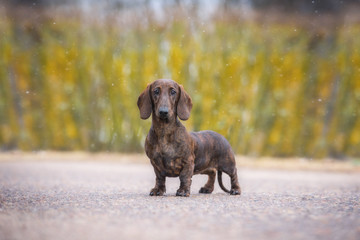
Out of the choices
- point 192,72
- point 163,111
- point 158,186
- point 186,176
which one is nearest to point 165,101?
point 163,111

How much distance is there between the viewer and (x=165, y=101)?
501 cm

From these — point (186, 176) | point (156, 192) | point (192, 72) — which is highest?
point (192, 72)

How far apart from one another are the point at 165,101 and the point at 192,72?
8.66 meters

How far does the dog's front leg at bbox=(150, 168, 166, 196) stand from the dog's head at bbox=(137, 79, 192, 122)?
0.61 metres

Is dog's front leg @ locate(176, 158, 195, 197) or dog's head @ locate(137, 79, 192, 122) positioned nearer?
dog's head @ locate(137, 79, 192, 122)

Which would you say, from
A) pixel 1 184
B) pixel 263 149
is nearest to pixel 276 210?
pixel 1 184

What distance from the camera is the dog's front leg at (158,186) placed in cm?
528

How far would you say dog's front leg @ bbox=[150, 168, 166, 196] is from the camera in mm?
5281

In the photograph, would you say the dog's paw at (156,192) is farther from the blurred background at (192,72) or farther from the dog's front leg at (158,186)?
the blurred background at (192,72)

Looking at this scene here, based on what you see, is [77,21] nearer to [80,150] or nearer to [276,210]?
[80,150]

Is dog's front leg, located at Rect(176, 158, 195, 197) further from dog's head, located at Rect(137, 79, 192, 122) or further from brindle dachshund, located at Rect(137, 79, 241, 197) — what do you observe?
dog's head, located at Rect(137, 79, 192, 122)

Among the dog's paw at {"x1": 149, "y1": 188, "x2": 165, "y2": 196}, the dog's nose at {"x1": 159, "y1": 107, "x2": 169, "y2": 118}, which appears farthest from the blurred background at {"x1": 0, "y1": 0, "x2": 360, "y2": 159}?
the dog's nose at {"x1": 159, "y1": 107, "x2": 169, "y2": 118}

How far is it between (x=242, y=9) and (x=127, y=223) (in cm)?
1173

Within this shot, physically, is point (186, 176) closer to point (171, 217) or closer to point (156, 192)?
point (156, 192)
